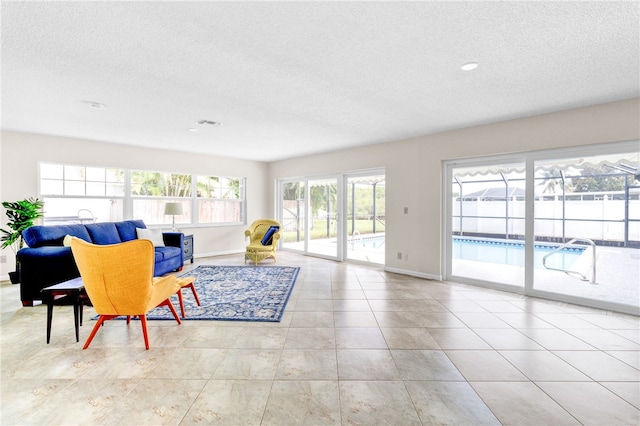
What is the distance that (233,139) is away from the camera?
537cm

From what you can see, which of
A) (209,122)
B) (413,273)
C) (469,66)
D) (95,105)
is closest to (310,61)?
(469,66)

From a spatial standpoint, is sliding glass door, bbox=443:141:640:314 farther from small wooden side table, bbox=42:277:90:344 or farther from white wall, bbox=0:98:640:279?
small wooden side table, bbox=42:277:90:344

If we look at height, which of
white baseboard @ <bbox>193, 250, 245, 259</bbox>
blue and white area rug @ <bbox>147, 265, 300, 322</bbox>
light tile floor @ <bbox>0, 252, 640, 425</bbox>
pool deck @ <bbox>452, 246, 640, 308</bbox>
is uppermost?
pool deck @ <bbox>452, 246, 640, 308</bbox>

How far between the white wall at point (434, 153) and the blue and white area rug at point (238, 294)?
2.26 m

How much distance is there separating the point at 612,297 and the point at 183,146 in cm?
739

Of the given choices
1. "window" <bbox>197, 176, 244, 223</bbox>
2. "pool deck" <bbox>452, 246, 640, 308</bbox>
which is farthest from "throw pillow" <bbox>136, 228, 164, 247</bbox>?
"pool deck" <bbox>452, 246, 640, 308</bbox>

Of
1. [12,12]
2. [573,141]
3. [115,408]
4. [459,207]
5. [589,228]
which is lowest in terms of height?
[115,408]

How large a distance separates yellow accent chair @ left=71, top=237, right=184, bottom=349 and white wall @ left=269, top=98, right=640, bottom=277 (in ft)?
13.8

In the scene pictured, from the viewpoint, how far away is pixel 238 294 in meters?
4.02

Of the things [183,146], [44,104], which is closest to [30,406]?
[44,104]

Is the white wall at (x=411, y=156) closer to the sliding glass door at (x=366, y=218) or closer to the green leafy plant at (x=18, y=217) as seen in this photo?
the sliding glass door at (x=366, y=218)

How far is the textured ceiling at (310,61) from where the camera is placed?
1.85 metres

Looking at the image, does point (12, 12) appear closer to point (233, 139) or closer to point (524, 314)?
point (233, 139)

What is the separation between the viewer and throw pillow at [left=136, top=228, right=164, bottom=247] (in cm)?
523
